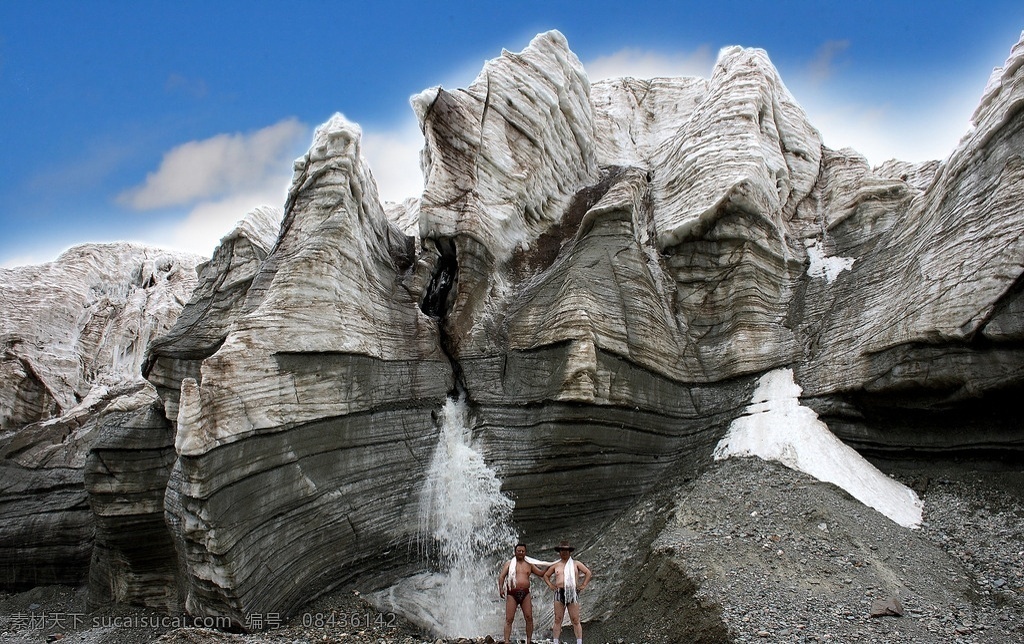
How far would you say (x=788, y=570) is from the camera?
7891 millimetres

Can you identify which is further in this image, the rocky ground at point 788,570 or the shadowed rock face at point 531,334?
the shadowed rock face at point 531,334

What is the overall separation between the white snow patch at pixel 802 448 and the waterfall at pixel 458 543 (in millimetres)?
4140

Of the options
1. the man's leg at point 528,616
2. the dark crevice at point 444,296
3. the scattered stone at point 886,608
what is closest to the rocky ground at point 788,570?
the scattered stone at point 886,608

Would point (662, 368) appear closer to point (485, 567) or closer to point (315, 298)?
point (485, 567)

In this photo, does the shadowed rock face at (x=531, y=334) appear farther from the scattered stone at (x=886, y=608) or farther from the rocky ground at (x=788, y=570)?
the scattered stone at (x=886, y=608)

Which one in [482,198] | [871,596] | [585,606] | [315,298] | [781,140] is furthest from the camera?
[781,140]

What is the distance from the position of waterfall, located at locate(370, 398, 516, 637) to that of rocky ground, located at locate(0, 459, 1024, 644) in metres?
0.59

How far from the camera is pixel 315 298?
10.6 meters

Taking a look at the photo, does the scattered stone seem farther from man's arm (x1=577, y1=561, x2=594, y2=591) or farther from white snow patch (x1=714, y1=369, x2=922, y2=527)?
man's arm (x1=577, y1=561, x2=594, y2=591)

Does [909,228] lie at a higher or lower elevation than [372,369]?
higher

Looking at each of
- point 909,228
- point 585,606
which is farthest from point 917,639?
point 909,228

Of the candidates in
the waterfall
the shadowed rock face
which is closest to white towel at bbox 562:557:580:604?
the waterfall

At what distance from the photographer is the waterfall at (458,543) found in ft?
31.8

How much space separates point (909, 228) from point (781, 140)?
6.06 meters
